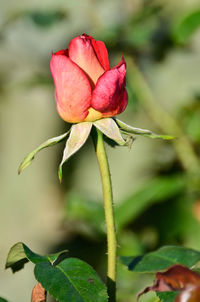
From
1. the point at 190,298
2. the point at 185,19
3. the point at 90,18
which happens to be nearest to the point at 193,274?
the point at 190,298

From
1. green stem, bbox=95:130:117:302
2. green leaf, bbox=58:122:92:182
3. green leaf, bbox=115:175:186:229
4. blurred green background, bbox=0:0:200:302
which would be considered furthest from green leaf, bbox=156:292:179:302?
green leaf, bbox=115:175:186:229

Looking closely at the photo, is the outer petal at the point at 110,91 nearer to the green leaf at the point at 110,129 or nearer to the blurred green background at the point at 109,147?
the green leaf at the point at 110,129

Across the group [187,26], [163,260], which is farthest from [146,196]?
Result: [163,260]

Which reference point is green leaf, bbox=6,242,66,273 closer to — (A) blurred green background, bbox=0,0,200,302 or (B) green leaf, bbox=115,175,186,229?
(A) blurred green background, bbox=0,0,200,302

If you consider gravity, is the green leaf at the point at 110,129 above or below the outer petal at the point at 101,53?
below

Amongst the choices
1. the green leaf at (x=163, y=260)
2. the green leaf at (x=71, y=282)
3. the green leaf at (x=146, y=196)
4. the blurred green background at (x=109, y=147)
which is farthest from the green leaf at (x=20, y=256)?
the green leaf at (x=146, y=196)

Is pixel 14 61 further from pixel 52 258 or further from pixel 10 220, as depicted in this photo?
pixel 52 258

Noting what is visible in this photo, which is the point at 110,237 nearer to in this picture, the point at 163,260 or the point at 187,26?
the point at 163,260
